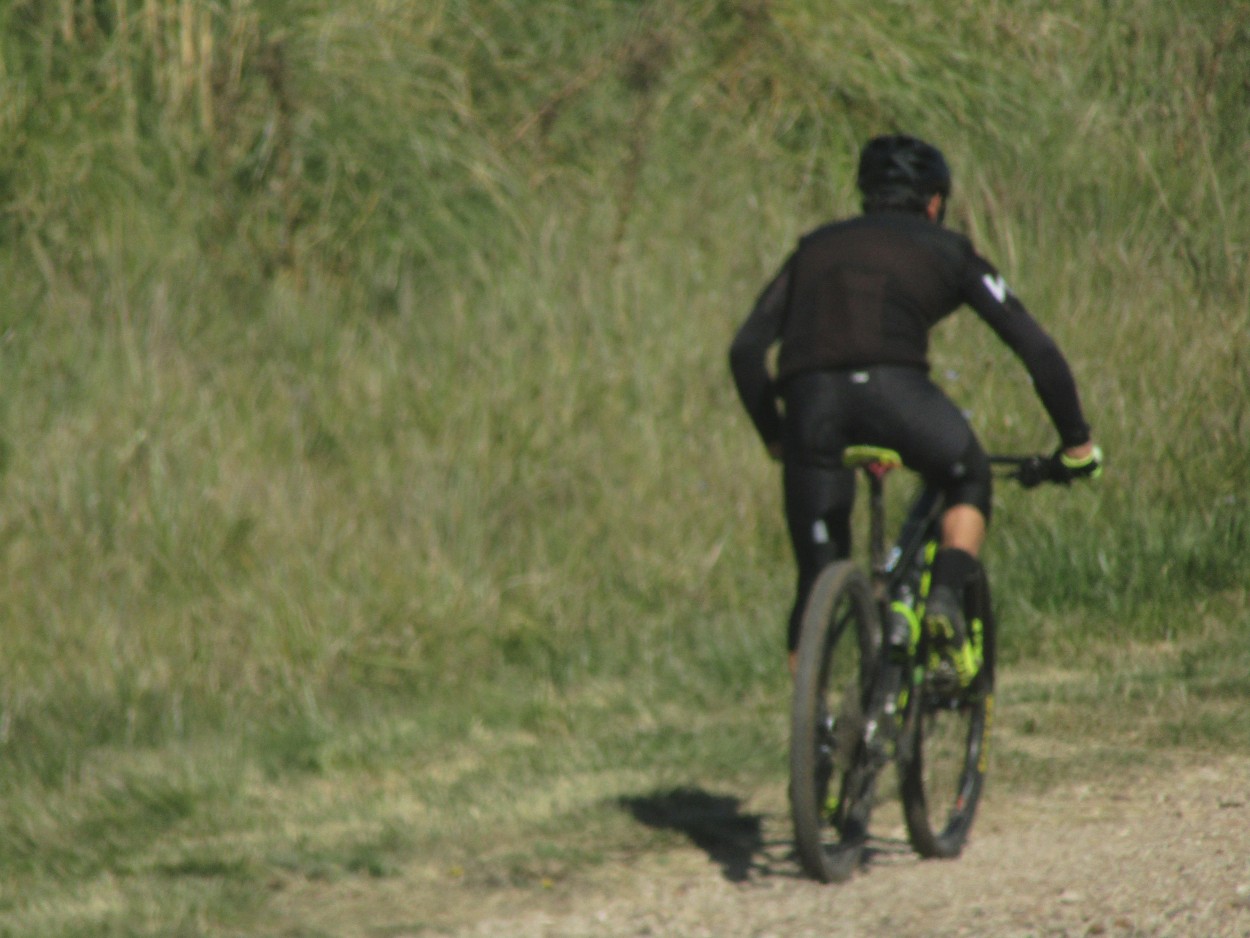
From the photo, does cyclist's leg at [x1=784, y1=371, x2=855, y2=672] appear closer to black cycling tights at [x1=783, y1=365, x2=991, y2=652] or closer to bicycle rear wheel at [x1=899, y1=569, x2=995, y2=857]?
black cycling tights at [x1=783, y1=365, x2=991, y2=652]

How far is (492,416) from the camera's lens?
9.13 meters

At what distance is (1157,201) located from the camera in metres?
10.9

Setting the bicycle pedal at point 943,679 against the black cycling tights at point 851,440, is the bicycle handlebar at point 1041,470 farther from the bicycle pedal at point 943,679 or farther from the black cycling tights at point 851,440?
the bicycle pedal at point 943,679

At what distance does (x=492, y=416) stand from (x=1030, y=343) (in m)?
4.30

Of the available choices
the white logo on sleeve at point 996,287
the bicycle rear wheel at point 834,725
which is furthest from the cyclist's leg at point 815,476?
the white logo on sleeve at point 996,287

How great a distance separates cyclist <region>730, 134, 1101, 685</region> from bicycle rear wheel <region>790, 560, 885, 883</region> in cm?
25

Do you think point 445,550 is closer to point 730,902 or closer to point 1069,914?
point 730,902

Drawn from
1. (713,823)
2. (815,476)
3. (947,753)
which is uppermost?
(815,476)

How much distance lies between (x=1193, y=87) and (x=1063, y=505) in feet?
13.1

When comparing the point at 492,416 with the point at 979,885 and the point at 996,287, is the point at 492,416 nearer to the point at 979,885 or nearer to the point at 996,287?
the point at 996,287

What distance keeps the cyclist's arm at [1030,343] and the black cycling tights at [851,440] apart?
0.77ft

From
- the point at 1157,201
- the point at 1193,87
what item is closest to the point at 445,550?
the point at 1157,201

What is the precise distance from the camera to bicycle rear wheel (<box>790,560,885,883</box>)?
185 inches

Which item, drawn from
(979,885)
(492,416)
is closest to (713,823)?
(979,885)
